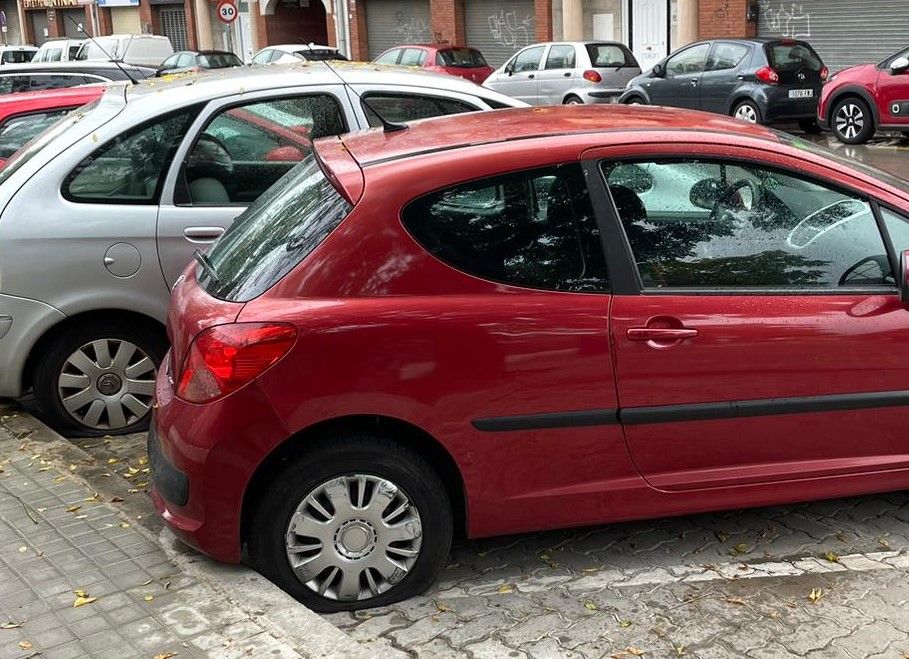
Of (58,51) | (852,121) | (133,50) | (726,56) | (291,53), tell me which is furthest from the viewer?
(58,51)

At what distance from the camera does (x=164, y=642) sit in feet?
Answer: 11.5

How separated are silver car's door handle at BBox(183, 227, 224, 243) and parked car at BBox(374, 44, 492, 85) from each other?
20506 mm

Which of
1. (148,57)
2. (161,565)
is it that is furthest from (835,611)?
(148,57)

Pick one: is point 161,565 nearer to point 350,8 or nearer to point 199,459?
point 199,459

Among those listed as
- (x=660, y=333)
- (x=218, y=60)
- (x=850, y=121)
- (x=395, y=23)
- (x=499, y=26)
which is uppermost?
(x=395, y=23)

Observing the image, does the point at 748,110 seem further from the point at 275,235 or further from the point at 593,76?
the point at 275,235

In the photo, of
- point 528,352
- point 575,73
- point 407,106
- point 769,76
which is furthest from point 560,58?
point 528,352

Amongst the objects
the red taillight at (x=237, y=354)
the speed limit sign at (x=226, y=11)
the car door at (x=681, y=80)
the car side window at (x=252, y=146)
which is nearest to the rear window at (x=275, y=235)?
the red taillight at (x=237, y=354)

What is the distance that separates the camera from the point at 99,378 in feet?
18.5

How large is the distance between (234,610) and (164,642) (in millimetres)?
257

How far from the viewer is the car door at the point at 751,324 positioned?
12.8 ft

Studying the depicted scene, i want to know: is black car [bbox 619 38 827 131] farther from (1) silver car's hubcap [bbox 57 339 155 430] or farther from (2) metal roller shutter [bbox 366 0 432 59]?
(2) metal roller shutter [bbox 366 0 432 59]

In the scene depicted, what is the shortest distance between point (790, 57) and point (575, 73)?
16.5ft

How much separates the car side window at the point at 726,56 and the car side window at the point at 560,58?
13.2ft
